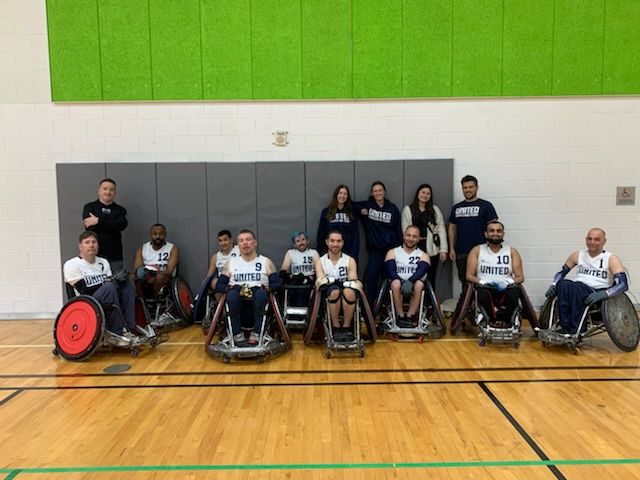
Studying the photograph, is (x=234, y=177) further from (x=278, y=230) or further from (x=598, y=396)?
(x=598, y=396)

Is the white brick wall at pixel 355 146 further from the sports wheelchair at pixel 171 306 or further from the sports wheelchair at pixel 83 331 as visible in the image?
the sports wheelchair at pixel 83 331

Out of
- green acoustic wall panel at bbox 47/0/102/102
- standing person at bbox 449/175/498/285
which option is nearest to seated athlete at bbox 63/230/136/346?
green acoustic wall panel at bbox 47/0/102/102

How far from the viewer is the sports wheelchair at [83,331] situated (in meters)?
4.46

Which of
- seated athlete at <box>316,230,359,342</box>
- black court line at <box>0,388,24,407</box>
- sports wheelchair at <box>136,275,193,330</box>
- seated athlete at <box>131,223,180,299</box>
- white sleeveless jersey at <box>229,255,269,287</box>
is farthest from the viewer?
seated athlete at <box>131,223,180,299</box>

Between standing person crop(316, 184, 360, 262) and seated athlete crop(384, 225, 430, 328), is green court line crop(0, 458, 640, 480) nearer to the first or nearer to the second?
seated athlete crop(384, 225, 430, 328)

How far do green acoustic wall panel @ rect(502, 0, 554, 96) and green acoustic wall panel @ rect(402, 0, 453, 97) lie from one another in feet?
2.28

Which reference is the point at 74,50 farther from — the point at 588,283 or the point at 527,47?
the point at 588,283

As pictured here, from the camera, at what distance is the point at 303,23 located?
20.3 feet

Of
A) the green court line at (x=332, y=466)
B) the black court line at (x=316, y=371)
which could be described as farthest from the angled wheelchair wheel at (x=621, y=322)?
the green court line at (x=332, y=466)

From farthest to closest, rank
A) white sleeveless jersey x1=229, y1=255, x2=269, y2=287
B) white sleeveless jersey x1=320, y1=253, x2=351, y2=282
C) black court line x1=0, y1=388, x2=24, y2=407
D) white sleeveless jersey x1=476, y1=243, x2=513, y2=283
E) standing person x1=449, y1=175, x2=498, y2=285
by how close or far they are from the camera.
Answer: standing person x1=449, y1=175, x2=498, y2=285 < white sleeveless jersey x1=476, y1=243, x2=513, y2=283 < white sleeveless jersey x1=320, y1=253, x2=351, y2=282 < white sleeveless jersey x1=229, y1=255, x2=269, y2=287 < black court line x1=0, y1=388, x2=24, y2=407

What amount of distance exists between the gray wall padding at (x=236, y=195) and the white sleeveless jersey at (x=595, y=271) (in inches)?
65.9

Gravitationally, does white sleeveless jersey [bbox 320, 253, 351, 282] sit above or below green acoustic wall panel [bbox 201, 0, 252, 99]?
below

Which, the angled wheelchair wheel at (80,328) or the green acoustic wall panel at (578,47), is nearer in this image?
the angled wheelchair wheel at (80,328)

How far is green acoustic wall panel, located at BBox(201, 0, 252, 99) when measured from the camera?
242 inches
